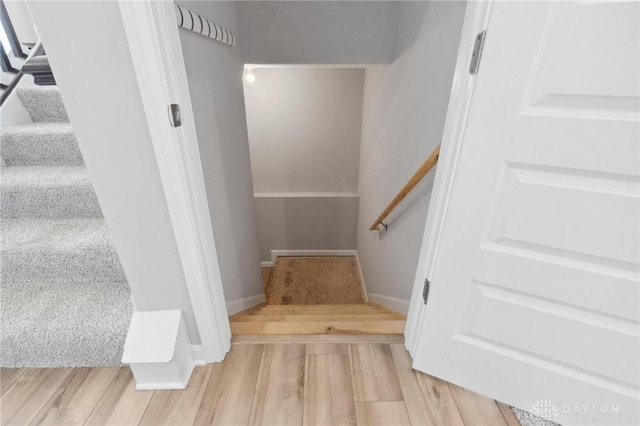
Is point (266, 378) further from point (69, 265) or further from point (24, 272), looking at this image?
point (24, 272)

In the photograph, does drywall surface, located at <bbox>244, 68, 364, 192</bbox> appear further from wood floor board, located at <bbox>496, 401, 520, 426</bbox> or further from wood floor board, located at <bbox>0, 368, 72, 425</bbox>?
wood floor board, located at <bbox>496, 401, 520, 426</bbox>

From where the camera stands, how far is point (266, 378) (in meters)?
1.21

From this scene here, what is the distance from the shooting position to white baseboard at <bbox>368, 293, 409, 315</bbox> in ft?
6.06

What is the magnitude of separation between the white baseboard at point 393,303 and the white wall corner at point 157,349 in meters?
1.27

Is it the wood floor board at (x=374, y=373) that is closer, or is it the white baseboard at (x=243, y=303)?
the wood floor board at (x=374, y=373)

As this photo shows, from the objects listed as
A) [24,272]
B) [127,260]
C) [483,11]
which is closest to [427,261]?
[483,11]

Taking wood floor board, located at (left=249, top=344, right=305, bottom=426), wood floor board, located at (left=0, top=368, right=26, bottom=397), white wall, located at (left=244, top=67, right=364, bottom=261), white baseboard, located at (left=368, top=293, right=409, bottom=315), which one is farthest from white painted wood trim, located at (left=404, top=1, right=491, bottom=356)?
white wall, located at (left=244, top=67, right=364, bottom=261)

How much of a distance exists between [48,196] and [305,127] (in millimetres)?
3264

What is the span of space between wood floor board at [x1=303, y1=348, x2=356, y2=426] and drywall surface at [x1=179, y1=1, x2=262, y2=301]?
0.63 metres

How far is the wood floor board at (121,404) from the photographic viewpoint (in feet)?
3.51

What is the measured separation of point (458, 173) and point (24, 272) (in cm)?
184

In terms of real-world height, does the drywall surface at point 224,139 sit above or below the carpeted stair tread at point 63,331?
above

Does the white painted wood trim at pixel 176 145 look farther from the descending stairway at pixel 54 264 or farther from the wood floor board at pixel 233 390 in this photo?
the descending stairway at pixel 54 264

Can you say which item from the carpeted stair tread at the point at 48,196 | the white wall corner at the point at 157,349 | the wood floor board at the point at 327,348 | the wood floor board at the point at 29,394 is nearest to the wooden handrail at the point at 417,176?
the wood floor board at the point at 327,348
